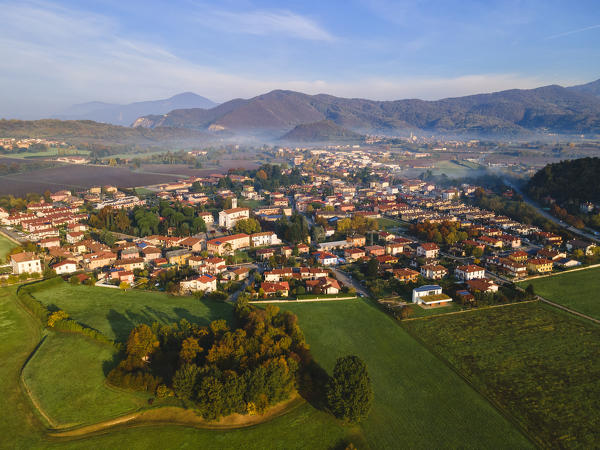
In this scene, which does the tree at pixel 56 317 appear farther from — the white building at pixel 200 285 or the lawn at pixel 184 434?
the white building at pixel 200 285

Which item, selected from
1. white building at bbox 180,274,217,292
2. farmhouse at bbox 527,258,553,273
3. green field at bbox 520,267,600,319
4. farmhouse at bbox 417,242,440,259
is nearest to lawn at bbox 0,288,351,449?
white building at bbox 180,274,217,292

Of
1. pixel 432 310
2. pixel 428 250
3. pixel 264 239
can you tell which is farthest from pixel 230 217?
pixel 432 310

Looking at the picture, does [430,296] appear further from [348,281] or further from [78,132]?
[78,132]

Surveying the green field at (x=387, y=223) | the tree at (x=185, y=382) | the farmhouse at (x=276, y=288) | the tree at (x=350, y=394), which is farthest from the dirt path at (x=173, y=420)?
the green field at (x=387, y=223)

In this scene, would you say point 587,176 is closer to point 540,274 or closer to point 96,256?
point 540,274

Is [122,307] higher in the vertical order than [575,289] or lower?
higher

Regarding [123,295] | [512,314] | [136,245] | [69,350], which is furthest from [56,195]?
[512,314]
